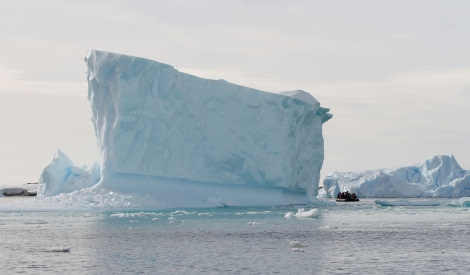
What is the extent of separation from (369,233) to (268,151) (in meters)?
15.1

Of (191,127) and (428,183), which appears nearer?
(191,127)

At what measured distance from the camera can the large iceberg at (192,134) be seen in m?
31.8

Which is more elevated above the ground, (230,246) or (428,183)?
(428,183)

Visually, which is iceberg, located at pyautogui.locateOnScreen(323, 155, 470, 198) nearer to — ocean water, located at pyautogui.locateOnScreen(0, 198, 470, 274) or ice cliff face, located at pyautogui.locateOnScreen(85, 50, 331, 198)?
ice cliff face, located at pyautogui.locateOnScreen(85, 50, 331, 198)

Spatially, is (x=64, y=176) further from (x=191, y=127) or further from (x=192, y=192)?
(x=191, y=127)

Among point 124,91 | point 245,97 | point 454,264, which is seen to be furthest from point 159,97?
point 454,264

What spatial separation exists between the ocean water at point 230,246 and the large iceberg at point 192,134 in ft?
18.6

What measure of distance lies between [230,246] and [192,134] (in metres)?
17.3

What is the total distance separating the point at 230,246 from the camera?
16922mm

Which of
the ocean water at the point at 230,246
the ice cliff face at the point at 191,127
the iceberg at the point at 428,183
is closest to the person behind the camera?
the ocean water at the point at 230,246

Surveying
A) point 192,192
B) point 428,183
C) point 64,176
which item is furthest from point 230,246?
point 428,183

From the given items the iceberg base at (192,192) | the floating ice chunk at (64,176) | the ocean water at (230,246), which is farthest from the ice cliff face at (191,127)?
the ocean water at (230,246)

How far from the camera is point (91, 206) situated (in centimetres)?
3033

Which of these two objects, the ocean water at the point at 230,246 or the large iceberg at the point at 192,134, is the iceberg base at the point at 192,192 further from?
the ocean water at the point at 230,246
